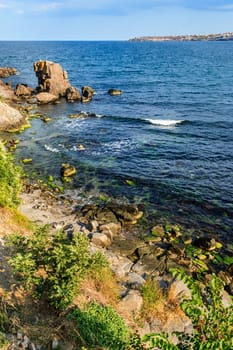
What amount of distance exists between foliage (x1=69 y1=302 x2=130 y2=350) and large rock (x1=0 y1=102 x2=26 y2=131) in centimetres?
3779

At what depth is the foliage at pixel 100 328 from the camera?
10906 millimetres

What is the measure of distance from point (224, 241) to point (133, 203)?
26.1 ft

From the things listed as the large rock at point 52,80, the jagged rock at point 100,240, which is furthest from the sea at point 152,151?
the large rock at point 52,80

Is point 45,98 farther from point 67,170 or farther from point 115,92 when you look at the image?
point 67,170

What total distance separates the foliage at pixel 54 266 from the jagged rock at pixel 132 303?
2.94 metres

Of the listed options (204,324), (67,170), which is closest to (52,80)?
(67,170)

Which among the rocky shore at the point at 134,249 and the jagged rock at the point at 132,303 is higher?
the jagged rock at the point at 132,303

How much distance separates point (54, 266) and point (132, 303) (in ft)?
14.9

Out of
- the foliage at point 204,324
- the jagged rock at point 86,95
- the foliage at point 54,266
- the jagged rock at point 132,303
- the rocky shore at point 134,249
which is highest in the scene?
the foliage at point 204,324

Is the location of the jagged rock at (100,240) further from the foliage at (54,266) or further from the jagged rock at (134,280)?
the foliage at (54,266)

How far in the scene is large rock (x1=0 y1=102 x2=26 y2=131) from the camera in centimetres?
4550

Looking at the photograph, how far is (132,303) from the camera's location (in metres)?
15.2

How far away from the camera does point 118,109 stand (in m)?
60.8

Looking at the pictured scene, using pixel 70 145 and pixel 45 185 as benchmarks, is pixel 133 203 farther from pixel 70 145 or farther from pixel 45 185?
pixel 70 145
